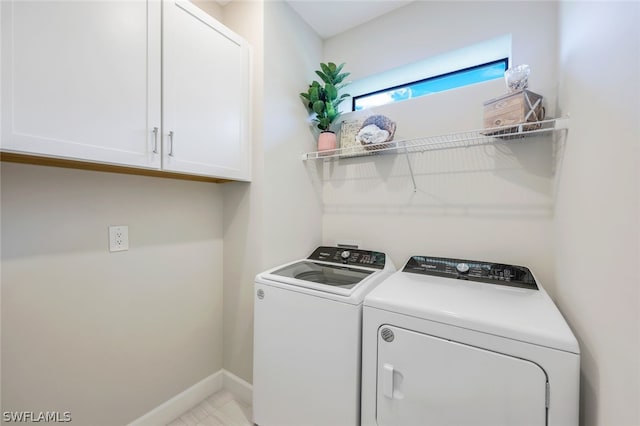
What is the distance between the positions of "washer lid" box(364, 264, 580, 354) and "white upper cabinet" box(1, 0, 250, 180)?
3.89 feet

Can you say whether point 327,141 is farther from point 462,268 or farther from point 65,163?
point 65,163

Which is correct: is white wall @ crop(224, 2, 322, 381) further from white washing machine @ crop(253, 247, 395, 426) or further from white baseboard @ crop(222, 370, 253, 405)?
white washing machine @ crop(253, 247, 395, 426)

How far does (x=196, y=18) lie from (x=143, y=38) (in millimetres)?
354

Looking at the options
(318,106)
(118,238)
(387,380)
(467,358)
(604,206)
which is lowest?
(387,380)

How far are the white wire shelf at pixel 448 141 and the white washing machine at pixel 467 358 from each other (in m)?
0.80

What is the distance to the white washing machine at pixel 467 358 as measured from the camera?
2.61ft

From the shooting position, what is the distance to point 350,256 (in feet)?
5.93

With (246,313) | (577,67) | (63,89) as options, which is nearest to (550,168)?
(577,67)

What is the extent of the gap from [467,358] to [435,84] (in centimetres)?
179

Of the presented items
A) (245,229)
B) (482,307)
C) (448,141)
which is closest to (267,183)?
(245,229)

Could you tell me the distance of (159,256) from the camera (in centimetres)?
151

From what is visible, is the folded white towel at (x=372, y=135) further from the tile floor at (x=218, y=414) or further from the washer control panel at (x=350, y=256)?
the tile floor at (x=218, y=414)

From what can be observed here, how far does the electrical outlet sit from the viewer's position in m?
1.30

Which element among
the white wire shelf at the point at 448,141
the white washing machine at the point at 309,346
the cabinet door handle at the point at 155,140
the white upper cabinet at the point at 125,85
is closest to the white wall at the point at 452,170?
the white wire shelf at the point at 448,141
